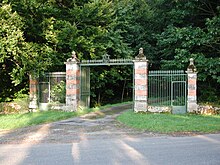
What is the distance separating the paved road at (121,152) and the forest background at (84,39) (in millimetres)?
9799

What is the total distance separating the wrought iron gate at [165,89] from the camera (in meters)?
17.5

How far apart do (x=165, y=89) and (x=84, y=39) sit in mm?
6508

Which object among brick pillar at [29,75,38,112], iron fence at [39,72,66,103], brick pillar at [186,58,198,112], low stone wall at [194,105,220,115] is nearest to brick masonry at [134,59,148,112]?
brick pillar at [186,58,198,112]

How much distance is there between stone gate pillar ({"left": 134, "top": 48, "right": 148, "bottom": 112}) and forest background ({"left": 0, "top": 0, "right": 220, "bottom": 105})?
4.66 meters

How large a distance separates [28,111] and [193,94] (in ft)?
34.5

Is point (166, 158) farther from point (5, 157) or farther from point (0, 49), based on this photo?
point (0, 49)

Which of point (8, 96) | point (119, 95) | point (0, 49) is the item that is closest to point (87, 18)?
point (0, 49)

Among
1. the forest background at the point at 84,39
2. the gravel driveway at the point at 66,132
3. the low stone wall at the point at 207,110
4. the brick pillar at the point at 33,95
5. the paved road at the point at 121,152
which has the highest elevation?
the forest background at the point at 84,39

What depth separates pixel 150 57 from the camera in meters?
28.7

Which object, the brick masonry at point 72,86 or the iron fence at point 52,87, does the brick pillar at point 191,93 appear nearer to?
the brick masonry at point 72,86

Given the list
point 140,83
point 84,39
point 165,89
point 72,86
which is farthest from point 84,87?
point 165,89

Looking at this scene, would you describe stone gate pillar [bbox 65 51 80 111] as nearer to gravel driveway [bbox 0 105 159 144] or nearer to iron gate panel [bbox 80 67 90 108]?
iron gate panel [bbox 80 67 90 108]

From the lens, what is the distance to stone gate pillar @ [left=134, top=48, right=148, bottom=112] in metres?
16.8

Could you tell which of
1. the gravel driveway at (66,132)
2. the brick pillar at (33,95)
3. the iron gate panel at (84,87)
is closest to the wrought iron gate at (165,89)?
the iron gate panel at (84,87)
